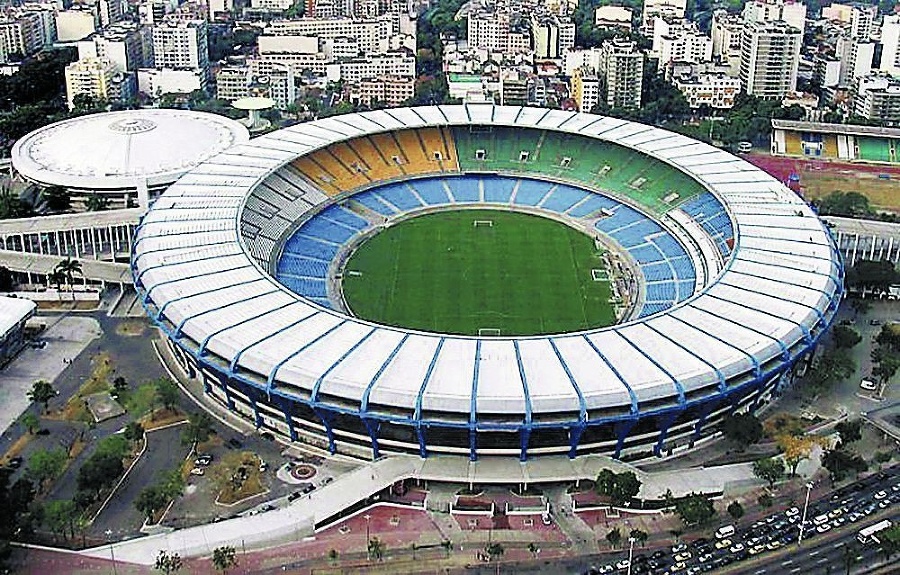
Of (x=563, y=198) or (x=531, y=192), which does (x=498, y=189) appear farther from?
(x=563, y=198)

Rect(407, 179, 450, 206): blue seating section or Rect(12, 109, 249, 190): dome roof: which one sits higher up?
Rect(12, 109, 249, 190): dome roof

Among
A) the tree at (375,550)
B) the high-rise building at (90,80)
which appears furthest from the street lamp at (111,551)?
the high-rise building at (90,80)

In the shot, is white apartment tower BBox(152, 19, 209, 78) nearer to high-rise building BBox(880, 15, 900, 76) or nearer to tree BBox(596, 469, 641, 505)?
high-rise building BBox(880, 15, 900, 76)

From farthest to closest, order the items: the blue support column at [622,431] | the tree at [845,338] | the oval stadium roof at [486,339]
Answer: the tree at [845,338], the blue support column at [622,431], the oval stadium roof at [486,339]

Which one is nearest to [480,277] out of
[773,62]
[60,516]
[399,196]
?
[399,196]

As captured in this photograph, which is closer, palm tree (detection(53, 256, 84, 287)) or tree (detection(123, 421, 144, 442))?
tree (detection(123, 421, 144, 442))

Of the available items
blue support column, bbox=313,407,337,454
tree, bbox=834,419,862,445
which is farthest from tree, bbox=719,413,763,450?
blue support column, bbox=313,407,337,454

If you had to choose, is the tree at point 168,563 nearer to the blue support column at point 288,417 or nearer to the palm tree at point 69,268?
the blue support column at point 288,417
